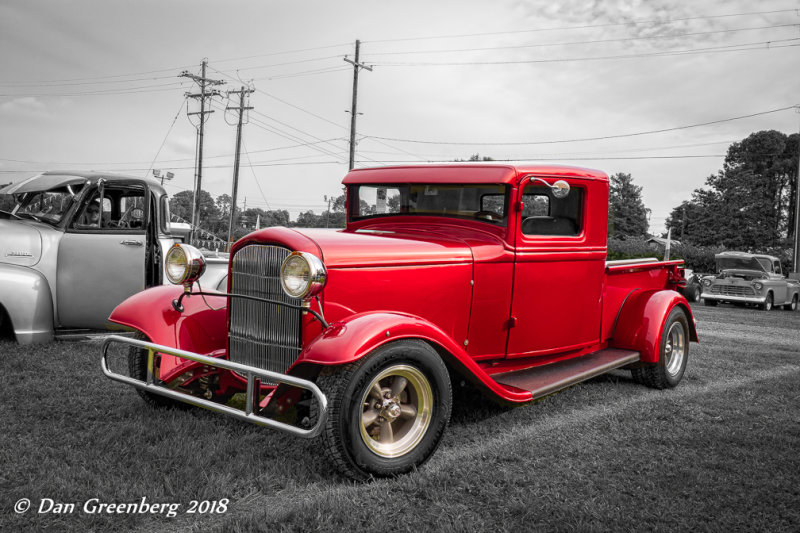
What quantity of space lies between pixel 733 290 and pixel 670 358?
1514cm

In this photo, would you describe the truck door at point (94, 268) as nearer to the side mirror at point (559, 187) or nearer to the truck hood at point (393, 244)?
the truck hood at point (393, 244)

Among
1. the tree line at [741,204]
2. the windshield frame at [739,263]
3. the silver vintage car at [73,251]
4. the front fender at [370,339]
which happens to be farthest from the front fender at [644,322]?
the tree line at [741,204]

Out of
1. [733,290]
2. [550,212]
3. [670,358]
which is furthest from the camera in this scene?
[733,290]

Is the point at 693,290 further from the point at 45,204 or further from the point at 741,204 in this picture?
the point at 741,204

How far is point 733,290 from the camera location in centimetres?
1878

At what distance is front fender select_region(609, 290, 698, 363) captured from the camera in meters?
5.29

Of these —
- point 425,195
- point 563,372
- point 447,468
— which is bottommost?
point 447,468

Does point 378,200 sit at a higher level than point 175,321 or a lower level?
higher

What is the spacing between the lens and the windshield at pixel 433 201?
4.29 m

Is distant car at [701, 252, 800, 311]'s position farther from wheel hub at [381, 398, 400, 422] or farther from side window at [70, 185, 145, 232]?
wheel hub at [381, 398, 400, 422]

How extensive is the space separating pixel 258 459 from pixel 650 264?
13.7ft

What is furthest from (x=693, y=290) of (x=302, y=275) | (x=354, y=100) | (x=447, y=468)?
(x=302, y=275)

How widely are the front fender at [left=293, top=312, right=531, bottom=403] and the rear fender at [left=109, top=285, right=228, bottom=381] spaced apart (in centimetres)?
123

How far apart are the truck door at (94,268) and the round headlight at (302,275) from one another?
4.02 m
